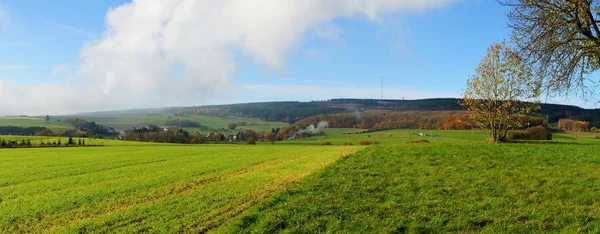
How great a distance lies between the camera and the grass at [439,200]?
8328 millimetres

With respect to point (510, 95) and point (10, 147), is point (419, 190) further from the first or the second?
point (10, 147)

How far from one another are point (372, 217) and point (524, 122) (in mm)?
30719

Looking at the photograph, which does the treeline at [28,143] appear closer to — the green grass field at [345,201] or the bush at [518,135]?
the green grass field at [345,201]

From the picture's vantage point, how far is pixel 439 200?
34.1 feet

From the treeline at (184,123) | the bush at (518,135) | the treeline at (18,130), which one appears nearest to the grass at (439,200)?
the bush at (518,135)

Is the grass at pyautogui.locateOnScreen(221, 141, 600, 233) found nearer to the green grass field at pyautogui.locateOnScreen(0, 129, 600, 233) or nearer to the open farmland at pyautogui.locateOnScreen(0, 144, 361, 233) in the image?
the green grass field at pyautogui.locateOnScreen(0, 129, 600, 233)

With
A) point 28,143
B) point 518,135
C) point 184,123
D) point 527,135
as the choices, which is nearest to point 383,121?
point 527,135

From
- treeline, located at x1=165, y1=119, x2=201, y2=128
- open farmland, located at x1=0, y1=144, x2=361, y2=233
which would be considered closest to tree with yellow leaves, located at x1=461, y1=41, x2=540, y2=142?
open farmland, located at x1=0, y1=144, x2=361, y2=233

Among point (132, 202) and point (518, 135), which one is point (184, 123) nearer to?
point (518, 135)

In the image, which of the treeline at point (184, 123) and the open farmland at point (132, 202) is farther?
the treeline at point (184, 123)

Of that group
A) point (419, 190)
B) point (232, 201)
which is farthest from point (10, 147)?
point (419, 190)

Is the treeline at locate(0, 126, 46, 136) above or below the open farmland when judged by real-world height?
below

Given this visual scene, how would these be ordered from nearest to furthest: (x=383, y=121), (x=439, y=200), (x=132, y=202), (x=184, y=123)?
1. (x=439, y=200)
2. (x=132, y=202)
3. (x=383, y=121)
4. (x=184, y=123)

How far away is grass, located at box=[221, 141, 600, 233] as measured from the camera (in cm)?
833
